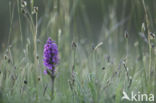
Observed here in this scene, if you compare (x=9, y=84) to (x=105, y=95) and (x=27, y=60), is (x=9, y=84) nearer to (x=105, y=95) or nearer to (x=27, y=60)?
(x=27, y=60)

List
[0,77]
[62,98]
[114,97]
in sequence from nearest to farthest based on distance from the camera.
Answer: [62,98] < [114,97] < [0,77]

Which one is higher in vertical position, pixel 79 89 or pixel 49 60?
pixel 49 60

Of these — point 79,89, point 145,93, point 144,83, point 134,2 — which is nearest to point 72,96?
point 79,89

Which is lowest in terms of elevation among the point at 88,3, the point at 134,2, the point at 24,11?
the point at 24,11

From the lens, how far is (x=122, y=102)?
63.5 inches

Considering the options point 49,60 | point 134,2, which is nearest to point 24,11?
point 49,60

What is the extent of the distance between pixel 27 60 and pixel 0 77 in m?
0.26

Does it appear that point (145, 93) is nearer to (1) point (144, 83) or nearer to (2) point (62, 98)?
(1) point (144, 83)

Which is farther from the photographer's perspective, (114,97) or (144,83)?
(144,83)

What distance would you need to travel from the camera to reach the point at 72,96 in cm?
165

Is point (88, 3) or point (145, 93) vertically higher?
point (88, 3)

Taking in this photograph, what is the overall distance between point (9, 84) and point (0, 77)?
0.19 metres

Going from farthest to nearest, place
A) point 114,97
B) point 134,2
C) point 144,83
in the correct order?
point 134,2
point 144,83
point 114,97

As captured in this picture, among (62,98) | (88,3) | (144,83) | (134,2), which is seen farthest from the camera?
(88,3)
